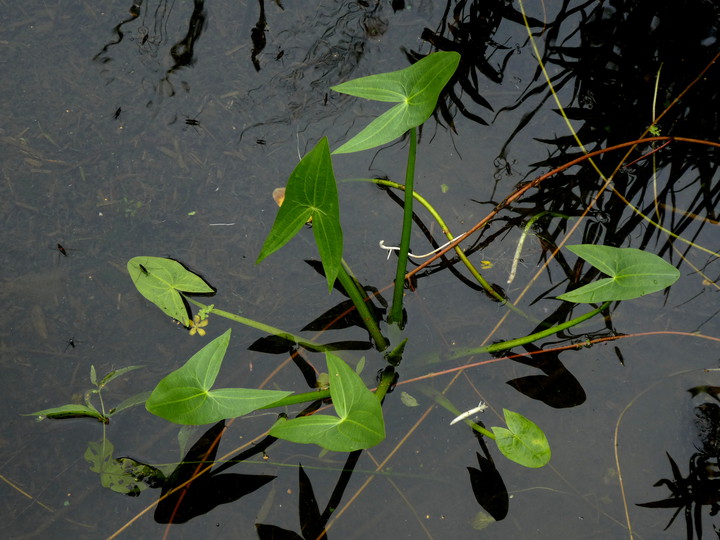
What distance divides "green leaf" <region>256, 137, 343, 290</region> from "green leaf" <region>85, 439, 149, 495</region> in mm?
713

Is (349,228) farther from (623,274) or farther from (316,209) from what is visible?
(623,274)

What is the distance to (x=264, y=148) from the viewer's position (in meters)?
1.91

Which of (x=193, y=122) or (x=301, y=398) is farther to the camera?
(x=193, y=122)

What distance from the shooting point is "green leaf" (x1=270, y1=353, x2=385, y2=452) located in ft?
4.29

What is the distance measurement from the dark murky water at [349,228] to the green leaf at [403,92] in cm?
48

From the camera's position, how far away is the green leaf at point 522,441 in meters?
1.49

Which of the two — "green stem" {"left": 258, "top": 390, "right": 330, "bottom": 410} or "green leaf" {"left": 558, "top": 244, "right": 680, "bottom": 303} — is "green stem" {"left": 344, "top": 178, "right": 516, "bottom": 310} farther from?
"green stem" {"left": 258, "top": 390, "right": 330, "bottom": 410}

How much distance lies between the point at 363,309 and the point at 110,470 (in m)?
0.76

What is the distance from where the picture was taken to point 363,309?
162 centimetres

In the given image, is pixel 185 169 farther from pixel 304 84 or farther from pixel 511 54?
pixel 511 54

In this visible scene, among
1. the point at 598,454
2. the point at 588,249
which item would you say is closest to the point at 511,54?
the point at 588,249

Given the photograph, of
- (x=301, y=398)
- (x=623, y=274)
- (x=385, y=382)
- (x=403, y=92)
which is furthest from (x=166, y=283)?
(x=623, y=274)

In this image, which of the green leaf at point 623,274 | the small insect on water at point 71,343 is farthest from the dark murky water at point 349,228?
the green leaf at point 623,274

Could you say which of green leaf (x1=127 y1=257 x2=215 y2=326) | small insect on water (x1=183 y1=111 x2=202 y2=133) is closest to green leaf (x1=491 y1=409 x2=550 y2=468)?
green leaf (x1=127 y1=257 x2=215 y2=326)
